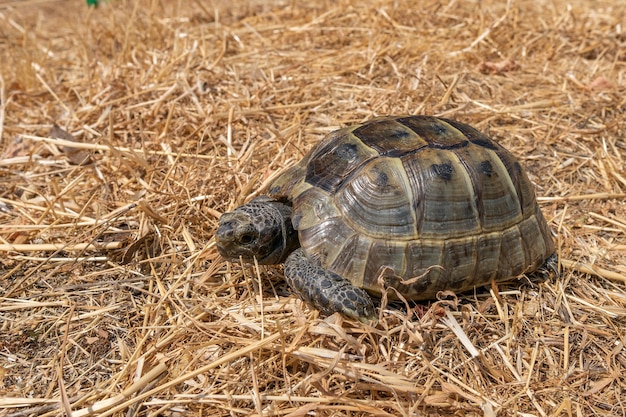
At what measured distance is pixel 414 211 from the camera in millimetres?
2709

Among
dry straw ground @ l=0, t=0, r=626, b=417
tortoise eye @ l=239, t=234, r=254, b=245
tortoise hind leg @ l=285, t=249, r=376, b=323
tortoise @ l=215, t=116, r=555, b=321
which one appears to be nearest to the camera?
dry straw ground @ l=0, t=0, r=626, b=417

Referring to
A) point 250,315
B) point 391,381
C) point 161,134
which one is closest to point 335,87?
point 161,134

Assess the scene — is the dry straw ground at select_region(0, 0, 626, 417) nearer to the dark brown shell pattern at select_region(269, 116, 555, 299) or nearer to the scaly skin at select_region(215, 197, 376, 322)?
the scaly skin at select_region(215, 197, 376, 322)

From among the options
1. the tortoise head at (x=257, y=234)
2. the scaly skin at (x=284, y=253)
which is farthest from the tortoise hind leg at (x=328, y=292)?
the tortoise head at (x=257, y=234)

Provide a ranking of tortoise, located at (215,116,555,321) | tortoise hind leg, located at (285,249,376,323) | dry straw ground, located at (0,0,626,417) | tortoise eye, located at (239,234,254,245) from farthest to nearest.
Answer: tortoise eye, located at (239,234,254,245)
tortoise, located at (215,116,555,321)
tortoise hind leg, located at (285,249,376,323)
dry straw ground, located at (0,0,626,417)

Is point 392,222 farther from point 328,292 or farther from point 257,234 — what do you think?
point 257,234

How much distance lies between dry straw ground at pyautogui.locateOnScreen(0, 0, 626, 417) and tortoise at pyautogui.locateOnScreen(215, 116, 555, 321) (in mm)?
157

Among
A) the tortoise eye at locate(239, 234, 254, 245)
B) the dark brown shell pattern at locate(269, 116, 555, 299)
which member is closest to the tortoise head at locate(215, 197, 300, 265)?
the tortoise eye at locate(239, 234, 254, 245)

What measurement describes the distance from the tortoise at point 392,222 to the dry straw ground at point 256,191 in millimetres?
157

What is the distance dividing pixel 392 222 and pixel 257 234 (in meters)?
0.69

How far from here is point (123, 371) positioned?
2.41 m

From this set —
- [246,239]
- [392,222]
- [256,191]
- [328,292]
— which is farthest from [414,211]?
[256,191]

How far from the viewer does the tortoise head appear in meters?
2.75

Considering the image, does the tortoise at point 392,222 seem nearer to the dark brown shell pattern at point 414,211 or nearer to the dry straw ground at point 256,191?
the dark brown shell pattern at point 414,211
